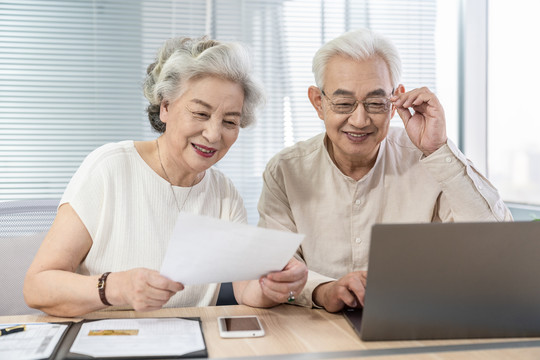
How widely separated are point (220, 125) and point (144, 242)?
1.36ft

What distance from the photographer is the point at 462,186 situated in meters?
1.73

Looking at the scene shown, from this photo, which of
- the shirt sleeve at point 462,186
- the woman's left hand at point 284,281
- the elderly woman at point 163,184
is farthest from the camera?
the shirt sleeve at point 462,186

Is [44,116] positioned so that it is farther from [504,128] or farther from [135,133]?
[504,128]

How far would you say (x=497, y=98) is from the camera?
3.52 metres

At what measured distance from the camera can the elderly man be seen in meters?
1.78

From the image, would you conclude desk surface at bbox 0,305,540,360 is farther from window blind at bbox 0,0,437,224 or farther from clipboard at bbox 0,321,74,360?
window blind at bbox 0,0,437,224

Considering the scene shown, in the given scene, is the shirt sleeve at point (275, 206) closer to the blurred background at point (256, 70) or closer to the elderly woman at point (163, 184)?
the elderly woman at point (163, 184)

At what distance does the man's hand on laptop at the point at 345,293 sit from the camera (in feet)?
4.67

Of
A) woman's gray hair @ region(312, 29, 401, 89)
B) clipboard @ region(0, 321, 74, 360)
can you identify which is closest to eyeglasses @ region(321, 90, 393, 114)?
woman's gray hair @ region(312, 29, 401, 89)

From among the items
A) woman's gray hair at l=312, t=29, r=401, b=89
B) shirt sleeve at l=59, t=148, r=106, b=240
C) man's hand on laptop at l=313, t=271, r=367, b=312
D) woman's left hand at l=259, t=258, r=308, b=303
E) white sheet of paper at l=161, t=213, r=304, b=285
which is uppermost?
woman's gray hair at l=312, t=29, r=401, b=89

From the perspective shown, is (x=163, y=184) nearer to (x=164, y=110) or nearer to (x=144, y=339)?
(x=164, y=110)

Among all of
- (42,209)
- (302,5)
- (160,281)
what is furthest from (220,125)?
(302,5)

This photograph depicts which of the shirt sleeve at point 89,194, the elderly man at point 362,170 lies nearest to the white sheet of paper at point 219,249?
the shirt sleeve at point 89,194

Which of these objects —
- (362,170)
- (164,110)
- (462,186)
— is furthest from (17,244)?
(462,186)
